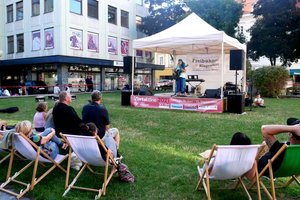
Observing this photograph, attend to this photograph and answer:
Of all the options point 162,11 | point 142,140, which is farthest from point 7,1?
Answer: point 142,140

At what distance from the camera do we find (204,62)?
18781 mm

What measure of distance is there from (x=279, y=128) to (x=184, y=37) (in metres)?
8.89

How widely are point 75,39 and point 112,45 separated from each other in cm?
502

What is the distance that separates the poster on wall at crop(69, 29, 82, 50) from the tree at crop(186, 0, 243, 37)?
11467mm

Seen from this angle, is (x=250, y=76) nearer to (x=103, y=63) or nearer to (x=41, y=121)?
(x=103, y=63)

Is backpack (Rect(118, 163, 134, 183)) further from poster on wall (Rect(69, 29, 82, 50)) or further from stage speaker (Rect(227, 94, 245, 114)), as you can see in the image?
poster on wall (Rect(69, 29, 82, 50))

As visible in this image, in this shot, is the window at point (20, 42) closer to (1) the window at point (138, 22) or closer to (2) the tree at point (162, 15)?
(1) the window at point (138, 22)

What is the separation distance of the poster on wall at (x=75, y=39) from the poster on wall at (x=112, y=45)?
12.6 feet

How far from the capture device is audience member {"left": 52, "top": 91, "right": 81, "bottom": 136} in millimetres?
4977

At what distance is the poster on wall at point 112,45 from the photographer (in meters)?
33.6

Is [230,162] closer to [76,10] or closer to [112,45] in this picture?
[76,10]

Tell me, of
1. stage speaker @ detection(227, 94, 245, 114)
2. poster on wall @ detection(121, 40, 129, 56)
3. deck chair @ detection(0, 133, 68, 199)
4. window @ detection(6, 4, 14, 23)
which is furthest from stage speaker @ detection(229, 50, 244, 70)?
window @ detection(6, 4, 14, 23)

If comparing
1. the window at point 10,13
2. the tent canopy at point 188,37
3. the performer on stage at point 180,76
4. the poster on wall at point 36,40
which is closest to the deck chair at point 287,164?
the tent canopy at point 188,37

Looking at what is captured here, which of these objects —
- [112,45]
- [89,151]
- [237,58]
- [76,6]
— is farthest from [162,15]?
[89,151]
